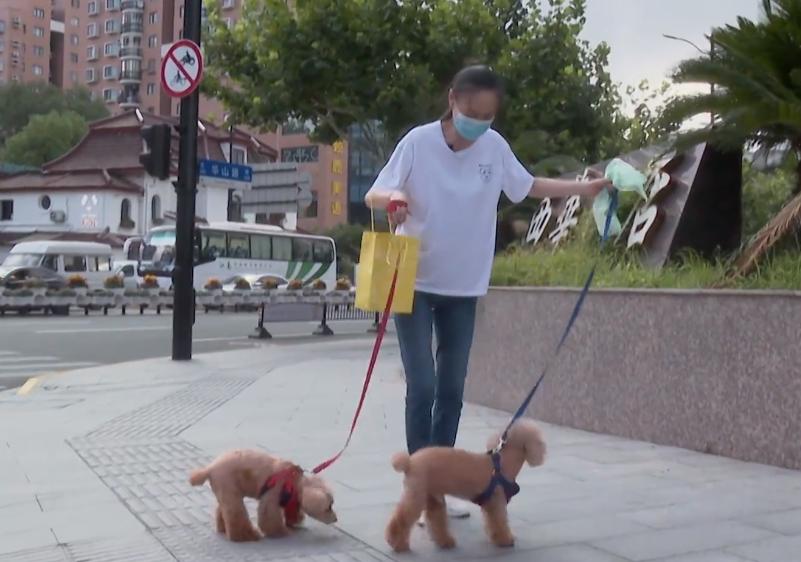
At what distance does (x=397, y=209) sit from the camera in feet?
13.2

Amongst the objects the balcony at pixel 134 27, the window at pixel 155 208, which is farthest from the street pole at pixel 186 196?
the balcony at pixel 134 27

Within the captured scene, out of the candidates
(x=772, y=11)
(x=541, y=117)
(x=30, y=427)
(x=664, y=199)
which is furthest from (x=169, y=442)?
(x=541, y=117)

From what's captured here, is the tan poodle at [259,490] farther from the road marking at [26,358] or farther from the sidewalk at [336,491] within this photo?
the road marking at [26,358]

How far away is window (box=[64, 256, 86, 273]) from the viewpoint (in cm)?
3875

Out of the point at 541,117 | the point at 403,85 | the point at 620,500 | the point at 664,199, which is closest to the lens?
the point at 620,500

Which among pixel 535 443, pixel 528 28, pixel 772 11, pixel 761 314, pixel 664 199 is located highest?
pixel 528 28

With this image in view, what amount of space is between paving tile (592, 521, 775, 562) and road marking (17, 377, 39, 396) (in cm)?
769

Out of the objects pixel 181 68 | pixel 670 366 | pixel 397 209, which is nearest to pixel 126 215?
pixel 181 68

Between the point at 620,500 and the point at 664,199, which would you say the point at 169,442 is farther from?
the point at 664,199

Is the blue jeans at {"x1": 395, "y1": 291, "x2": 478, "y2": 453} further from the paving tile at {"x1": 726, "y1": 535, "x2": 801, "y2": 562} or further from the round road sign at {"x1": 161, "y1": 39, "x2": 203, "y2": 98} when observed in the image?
the round road sign at {"x1": 161, "y1": 39, "x2": 203, "y2": 98}

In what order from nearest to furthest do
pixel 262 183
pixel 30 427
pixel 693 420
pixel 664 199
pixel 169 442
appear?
pixel 693 420 < pixel 169 442 < pixel 30 427 < pixel 664 199 < pixel 262 183

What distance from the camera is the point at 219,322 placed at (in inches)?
1061

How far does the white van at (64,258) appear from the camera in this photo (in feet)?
125

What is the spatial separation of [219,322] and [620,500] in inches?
894
